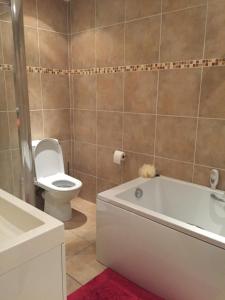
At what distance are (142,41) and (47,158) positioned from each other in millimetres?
1579

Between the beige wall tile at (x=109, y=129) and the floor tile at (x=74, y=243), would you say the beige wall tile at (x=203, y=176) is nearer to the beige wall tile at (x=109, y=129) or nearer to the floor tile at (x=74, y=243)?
the beige wall tile at (x=109, y=129)

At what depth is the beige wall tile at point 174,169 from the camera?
88.2 inches

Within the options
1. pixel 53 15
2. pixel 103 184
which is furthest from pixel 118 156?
pixel 53 15

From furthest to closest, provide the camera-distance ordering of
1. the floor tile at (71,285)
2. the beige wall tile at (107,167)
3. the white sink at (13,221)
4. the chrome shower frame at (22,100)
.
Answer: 1. the beige wall tile at (107,167)
2. the floor tile at (71,285)
3. the chrome shower frame at (22,100)
4. the white sink at (13,221)

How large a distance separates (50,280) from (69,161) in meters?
2.34

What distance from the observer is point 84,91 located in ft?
9.62

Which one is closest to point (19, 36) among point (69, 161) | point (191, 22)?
point (191, 22)

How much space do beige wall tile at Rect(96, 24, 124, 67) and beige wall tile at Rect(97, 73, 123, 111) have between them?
0.46 feet

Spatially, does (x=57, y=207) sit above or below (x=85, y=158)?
below

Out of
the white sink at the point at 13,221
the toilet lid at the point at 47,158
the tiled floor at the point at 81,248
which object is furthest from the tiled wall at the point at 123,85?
the white sink at the point at 13,221

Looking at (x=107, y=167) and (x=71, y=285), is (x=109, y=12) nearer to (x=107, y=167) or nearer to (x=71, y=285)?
(x=107, y=167)

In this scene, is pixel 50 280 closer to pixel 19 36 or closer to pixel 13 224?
pixel 13 224

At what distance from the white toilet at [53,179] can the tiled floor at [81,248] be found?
7.2 inches

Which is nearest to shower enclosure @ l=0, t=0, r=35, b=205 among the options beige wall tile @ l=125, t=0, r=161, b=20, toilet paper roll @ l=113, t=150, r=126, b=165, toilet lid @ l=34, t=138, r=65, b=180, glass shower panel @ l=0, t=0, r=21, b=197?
glass shower panel @ l=0, t=0, r=21, b=197
